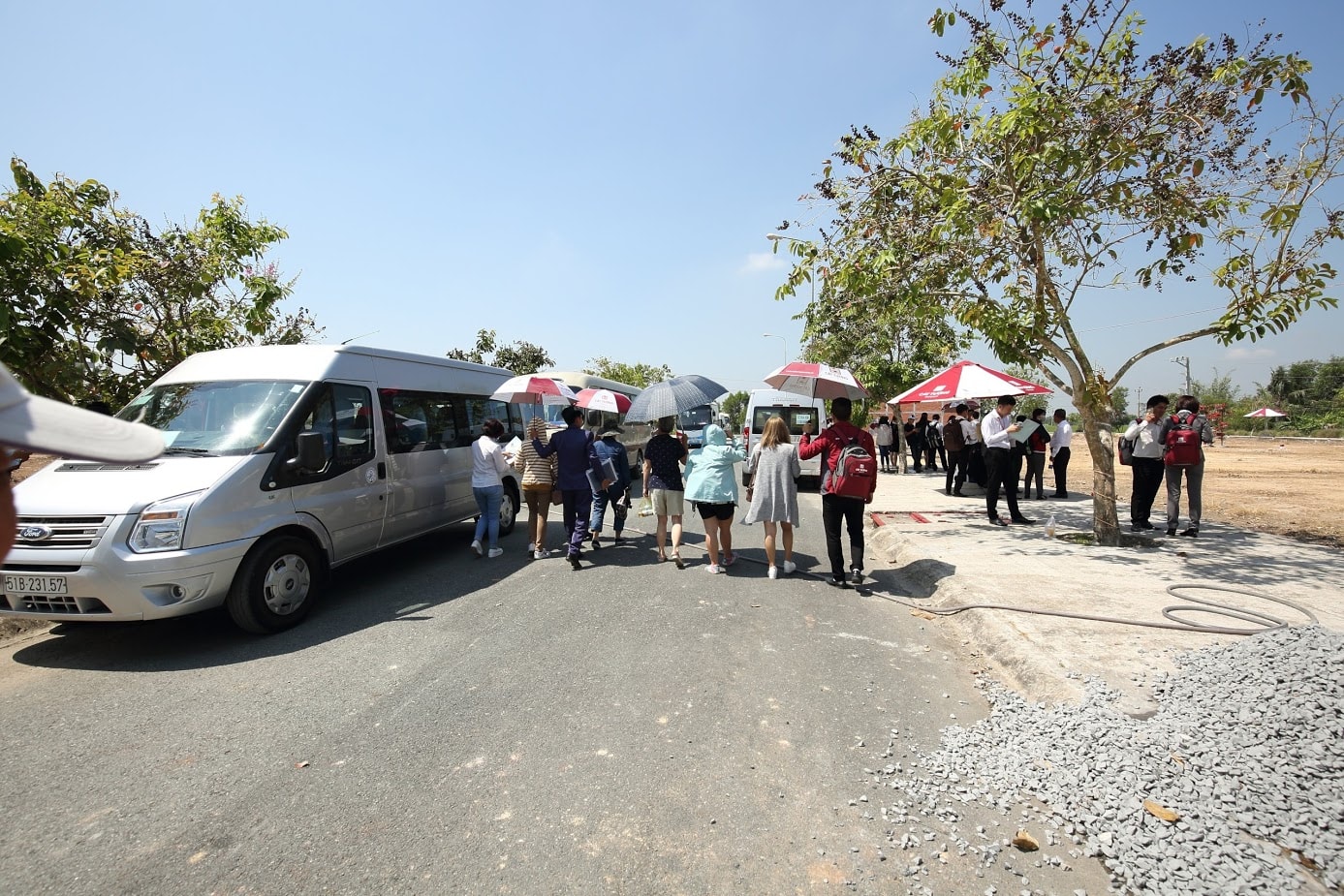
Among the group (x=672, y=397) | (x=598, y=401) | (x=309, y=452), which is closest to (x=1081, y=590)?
(x=672, y=397)

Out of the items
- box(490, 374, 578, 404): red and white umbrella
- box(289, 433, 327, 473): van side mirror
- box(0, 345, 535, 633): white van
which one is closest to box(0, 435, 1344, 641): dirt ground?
box(0, 345, 535, 633): white van

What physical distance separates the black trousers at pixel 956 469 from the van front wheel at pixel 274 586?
1134 centimetres

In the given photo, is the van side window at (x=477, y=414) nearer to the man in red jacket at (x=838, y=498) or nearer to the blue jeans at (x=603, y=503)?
the blue jeans at (x=603, y=503)

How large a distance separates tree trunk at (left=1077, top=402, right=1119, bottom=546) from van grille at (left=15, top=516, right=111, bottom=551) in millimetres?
9603

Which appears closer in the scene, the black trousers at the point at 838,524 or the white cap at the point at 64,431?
the white cap at the point at 64,431

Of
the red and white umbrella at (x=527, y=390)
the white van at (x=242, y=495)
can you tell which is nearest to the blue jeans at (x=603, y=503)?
the red and white umbrella at (x=527, y=390)

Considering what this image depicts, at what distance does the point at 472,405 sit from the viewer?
8977mm

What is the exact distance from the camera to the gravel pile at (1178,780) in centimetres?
237

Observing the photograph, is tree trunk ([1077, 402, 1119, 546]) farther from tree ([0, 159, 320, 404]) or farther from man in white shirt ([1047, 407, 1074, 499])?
tree ([0, 159, 320, 404])

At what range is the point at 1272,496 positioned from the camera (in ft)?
45.2

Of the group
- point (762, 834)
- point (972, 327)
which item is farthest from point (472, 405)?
point (762, 834)

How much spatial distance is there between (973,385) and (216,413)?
9.87m

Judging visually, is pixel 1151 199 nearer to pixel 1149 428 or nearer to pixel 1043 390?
pixel 1149 428

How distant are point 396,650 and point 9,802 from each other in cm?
206
